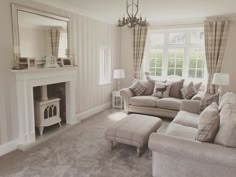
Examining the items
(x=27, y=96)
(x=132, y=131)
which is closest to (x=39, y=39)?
(x=27, y=96)

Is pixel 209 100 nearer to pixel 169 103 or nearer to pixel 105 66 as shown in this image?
pixel 169 103

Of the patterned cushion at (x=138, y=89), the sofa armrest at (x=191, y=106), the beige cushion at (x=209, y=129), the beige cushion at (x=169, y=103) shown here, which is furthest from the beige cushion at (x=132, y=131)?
the patterned cushion at (x=138, y=89)

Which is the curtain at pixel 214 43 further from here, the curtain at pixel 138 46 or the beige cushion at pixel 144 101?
the curtain at pixel 138 46

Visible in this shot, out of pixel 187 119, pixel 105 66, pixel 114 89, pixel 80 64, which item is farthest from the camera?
pixel 114 89

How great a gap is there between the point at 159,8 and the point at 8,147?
392 centimetres

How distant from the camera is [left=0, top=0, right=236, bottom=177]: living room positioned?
2.33m

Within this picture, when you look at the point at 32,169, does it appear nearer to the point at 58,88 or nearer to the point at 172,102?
the point at 58,88

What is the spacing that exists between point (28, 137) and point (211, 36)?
15.4 feet

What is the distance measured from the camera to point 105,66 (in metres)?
5.80

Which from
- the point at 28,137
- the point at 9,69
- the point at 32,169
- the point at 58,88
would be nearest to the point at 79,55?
the point at 58,88

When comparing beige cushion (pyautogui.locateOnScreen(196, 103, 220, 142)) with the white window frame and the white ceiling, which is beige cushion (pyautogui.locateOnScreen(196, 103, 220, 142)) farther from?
the white window frame

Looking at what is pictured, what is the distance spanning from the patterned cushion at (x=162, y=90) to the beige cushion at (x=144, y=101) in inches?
6.1

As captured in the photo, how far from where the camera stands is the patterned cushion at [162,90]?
5004 mm

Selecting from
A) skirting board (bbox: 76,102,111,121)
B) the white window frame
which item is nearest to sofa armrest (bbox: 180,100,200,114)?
skirting board (bbox: 76,102,111,121)
